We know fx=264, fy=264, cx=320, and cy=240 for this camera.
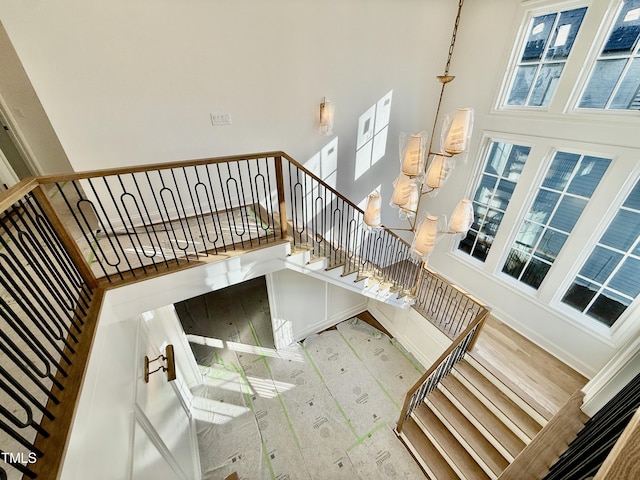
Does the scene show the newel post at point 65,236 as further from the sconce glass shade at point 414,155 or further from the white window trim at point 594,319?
the white window trim at point 594,319

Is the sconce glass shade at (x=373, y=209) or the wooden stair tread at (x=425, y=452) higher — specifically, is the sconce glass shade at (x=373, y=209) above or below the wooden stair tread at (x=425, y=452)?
above

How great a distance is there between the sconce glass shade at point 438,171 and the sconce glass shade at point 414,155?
12 cm

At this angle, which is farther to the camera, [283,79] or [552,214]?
[552,214]

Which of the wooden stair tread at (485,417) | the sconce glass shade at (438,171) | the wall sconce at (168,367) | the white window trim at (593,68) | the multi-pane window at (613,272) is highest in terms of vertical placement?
the white window trim at (593,68)

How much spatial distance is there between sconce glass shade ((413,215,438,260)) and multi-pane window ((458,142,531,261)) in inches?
89.5

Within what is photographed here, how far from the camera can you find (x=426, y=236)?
8.87ft

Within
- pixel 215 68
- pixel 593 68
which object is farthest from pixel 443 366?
pixel 215 68

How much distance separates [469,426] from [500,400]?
1.64ft

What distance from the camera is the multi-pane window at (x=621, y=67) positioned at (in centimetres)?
279

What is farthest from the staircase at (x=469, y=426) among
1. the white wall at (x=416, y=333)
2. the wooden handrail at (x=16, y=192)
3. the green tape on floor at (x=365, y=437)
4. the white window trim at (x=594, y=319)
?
the wooden handrail at (x=16, y=192)

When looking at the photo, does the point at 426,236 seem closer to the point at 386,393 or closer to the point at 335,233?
the point at 335,233

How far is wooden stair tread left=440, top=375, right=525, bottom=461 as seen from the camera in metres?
2.95

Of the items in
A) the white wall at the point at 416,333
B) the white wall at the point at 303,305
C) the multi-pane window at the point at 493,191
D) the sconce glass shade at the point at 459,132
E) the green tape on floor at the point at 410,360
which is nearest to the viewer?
the sconce glass shade at the point at 459,132

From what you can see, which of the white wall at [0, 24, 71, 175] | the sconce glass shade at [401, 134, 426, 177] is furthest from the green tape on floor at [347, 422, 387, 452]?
the white wall at [0, 24, 71, 175]
